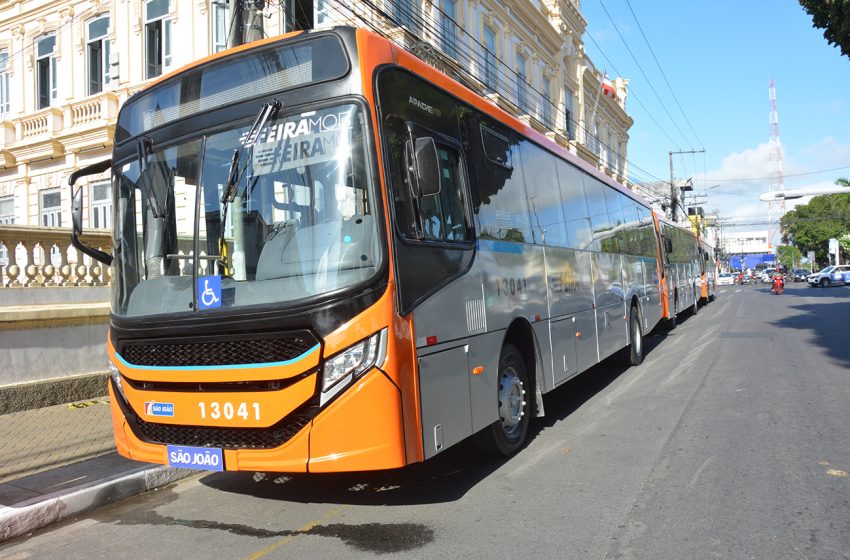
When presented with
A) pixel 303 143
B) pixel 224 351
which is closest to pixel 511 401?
pixel 224 351

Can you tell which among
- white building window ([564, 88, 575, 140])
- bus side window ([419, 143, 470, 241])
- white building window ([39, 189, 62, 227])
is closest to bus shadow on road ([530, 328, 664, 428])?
bus side window ([419, 143, 470, 241])

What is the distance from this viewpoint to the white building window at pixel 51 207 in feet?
57.4

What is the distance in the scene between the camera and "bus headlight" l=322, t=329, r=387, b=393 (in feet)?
13.0

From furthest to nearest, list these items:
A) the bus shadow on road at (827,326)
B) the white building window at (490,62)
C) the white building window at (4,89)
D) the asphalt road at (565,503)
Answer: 1. the white building window at (490,62)
2. the white building window at (4,89)
3. the bus shadow on road at (827,326)
4. the asphalt road at (565,503)

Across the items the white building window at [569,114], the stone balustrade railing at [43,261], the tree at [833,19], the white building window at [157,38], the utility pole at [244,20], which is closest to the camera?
the utility pole at [244,20]

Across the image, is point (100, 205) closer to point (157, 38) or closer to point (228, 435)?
point (157, 38)

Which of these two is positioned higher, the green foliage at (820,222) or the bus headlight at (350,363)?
the green foliage at (820,222)

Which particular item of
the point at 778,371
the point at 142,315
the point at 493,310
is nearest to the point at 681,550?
the point at 493,310

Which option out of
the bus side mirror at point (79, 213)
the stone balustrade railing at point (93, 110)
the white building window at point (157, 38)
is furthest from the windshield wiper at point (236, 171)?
the stone balustrade railing at point (93, 110)

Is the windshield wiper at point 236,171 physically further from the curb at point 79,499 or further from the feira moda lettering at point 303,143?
the curb at point 79,499

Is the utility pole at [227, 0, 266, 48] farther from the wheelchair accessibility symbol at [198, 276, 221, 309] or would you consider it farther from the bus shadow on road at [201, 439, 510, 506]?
the bus shadow on road at [201, 439, 510, 506]

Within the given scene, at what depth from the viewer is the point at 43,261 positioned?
9133mm

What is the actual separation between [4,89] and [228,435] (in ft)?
67.1

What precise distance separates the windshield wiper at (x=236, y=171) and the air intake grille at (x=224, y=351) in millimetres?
503
